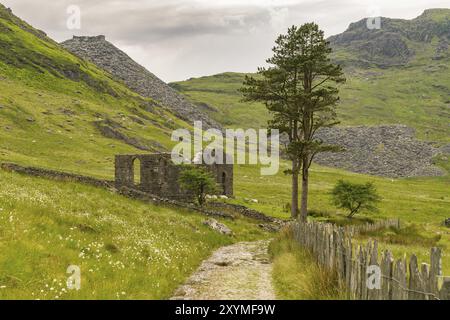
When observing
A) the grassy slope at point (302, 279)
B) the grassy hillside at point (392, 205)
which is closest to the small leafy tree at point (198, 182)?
the grassy hillside at point (392, 205)

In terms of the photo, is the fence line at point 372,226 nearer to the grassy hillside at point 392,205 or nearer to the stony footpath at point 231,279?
the grassy hillside at point 392,205

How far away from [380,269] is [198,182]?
3521cm

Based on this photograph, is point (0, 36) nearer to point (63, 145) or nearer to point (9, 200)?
point (63, 145)

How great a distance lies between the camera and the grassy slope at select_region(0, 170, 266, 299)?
1266cm

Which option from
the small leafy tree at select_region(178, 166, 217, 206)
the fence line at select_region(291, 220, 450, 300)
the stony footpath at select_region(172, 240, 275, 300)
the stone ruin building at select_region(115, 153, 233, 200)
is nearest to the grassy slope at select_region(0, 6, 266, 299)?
the stony footpath at select_region(172, 240, 275, 300)

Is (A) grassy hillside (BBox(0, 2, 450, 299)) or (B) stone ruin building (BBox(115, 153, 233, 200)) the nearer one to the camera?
(A) grassy hillside (BBox(0, 2, 450, 299))

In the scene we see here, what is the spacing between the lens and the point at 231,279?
58.5 feet

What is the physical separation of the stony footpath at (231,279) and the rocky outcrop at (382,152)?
118242 mm

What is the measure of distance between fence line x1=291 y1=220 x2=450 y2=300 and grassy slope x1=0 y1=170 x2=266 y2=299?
5.72 m

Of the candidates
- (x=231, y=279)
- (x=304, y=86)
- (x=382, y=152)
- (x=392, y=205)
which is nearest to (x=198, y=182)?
(x=304, y=86)

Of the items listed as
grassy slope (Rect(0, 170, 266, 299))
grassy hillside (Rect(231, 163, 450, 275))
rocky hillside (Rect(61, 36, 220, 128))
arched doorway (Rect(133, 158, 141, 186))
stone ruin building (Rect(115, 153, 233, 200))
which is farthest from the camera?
rocky hillside (Rect(61, 36, 220, 128))

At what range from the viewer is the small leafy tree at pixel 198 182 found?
4597 centimetres

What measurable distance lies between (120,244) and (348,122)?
185 meters

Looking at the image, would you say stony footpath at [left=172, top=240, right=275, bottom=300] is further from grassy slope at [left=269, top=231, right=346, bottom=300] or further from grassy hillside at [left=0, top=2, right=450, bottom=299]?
grassy hillside at [left=0, top=2, right=450, bottom=299]
